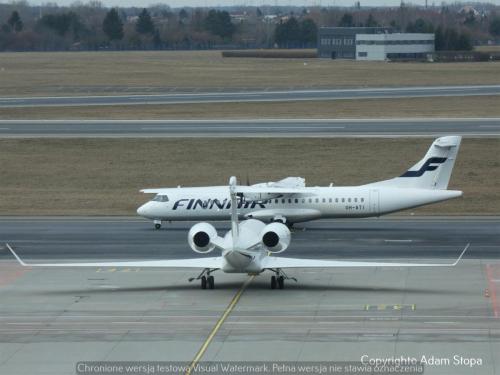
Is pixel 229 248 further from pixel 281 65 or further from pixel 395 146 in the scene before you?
pixel 281 65

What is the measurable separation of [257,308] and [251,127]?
58.9 meters

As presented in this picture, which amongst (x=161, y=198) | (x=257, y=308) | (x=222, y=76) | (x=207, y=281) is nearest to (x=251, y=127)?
(x=161, y=198)

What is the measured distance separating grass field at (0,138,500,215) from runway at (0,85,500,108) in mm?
29764

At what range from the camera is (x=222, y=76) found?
16500 centimetres

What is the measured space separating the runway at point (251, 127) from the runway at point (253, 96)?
16848 millimetres

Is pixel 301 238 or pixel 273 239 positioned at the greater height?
pixel 273 239

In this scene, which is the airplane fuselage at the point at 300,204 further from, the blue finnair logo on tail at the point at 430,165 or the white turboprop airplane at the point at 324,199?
the blue finnair logo on tail at the point at 430,165

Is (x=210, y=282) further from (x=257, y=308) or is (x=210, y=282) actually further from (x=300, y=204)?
(x=300, y=204)

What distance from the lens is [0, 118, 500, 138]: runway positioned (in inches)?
3716

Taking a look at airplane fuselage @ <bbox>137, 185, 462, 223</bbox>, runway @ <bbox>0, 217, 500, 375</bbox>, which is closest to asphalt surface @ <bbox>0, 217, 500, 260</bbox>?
runway @ <bbox>0, 217, 500, 375</bbox>

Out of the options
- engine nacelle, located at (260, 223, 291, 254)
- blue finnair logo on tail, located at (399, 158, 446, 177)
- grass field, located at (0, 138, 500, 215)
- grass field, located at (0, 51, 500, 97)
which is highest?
engine nacelle, located at (260, 223, 291, 254)

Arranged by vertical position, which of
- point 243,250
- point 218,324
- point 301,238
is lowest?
point 301,238

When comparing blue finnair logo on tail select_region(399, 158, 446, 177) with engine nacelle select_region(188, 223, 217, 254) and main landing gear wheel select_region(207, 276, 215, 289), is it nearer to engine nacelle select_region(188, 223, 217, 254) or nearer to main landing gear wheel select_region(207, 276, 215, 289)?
main landing gear wheel select_region(207, 276, 215, 289)

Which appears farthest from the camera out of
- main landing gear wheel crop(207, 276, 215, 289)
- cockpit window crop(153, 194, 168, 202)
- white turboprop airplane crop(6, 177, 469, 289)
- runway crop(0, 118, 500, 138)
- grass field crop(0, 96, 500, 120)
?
grass field crop(0, 96, 500, 120)
